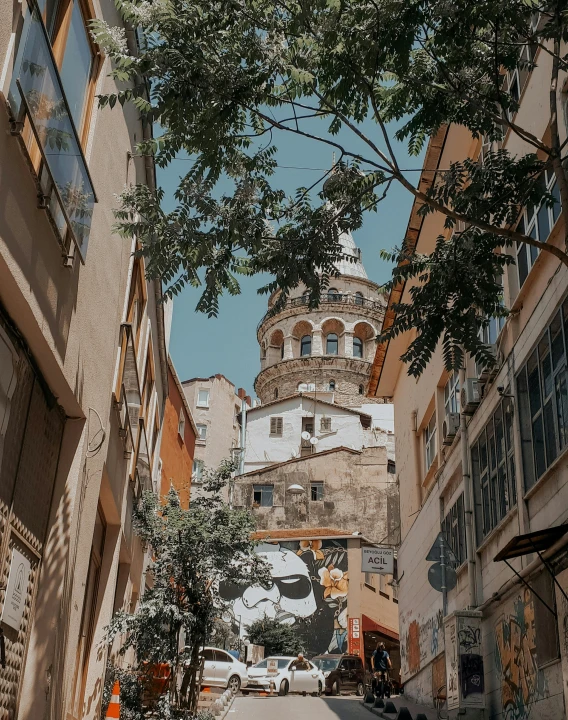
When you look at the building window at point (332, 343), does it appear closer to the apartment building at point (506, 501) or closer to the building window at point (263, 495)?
the building window at point (263, 495)

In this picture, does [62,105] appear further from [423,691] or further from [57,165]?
[423,691]

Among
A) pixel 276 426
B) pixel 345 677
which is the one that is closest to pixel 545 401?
pixel 345 677

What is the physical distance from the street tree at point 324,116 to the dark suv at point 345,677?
68.2 feet

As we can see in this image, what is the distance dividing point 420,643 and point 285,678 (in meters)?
5.80

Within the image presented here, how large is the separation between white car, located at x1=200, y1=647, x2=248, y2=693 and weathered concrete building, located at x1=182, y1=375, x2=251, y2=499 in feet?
128

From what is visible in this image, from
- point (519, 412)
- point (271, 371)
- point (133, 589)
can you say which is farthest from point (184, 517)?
point (271, 371)

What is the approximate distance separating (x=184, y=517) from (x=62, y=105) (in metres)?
8.76

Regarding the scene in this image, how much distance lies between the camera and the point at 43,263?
6688 millimetres

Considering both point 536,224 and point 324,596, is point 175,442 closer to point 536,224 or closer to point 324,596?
point 536,224

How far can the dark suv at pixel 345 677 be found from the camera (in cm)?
2805

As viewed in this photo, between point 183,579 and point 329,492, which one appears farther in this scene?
point 329,492

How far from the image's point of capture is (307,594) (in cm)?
4084

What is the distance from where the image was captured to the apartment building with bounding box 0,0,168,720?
19.6 ft

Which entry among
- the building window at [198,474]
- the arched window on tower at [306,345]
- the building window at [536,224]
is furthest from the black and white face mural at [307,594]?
the building window at [536,224]
